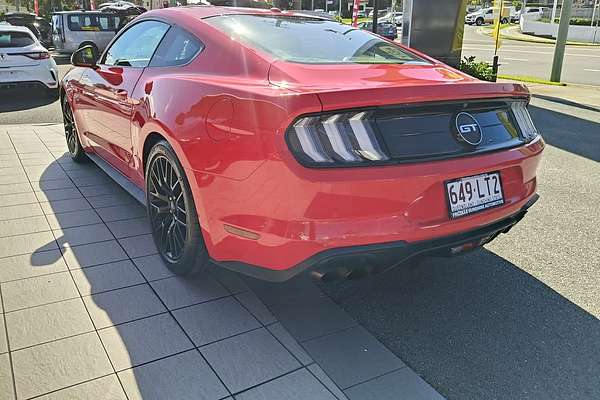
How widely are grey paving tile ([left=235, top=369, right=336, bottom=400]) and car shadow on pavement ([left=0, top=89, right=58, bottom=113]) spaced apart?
880cm

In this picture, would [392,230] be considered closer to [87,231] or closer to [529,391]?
[529,391]

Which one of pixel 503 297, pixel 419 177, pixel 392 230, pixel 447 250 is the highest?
pixel 419 177

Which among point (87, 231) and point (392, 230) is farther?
point (87, 231)

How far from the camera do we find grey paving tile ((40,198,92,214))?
4.23 metres

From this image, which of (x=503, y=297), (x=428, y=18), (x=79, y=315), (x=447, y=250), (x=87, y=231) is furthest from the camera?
(x=428, y=18)

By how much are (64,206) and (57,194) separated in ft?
1.14

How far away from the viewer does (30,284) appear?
306 centimetres

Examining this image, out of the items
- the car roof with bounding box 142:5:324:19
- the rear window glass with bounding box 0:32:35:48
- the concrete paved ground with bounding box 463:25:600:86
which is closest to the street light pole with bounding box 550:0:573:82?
the concrete paved ground with bounding box 463:25:600:86

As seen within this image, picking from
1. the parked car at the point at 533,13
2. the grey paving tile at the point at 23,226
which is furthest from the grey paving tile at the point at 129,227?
the parked car at the point at 533,13

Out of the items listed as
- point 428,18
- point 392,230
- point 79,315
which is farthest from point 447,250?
point 428,18

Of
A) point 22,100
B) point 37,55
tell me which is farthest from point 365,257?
point 22,100

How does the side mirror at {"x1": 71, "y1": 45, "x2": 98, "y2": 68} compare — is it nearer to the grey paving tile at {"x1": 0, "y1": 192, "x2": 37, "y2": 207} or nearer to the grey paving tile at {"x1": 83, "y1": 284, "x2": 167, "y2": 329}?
the grey paving tile at {"x1": 0, "y1": 192, "x2": 37, "y2": 207}

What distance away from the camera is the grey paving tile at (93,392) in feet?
7.11

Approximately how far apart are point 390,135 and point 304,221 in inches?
21.2
